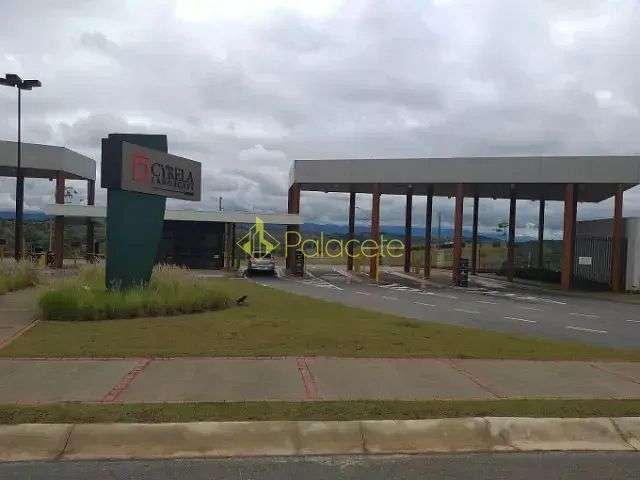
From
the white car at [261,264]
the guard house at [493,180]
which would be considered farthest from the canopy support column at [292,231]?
the white car at [261,264]

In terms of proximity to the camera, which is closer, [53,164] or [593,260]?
[593,260]

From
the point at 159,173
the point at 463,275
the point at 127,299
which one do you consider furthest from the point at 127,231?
the point at 463,275

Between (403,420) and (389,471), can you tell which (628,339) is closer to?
(403,420)

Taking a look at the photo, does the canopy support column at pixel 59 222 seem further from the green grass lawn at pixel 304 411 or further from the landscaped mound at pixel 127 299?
the green grass lawn at pixel 304 411

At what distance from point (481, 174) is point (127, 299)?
25872 millimetres

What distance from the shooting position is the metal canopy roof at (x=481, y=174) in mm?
33719

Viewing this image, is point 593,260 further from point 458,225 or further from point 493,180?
point 458,225

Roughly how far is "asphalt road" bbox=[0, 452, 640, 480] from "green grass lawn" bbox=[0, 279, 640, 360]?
4028mm

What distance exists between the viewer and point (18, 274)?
63.8 feet

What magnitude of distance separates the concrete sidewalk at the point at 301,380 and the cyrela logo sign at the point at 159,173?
286 inches

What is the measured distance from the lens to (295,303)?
17344 millimetres

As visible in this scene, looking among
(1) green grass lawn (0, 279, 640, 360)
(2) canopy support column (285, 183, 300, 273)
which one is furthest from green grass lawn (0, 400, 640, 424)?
(2) canopy support column (285, 183, 300, 273)

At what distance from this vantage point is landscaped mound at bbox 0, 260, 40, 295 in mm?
18547

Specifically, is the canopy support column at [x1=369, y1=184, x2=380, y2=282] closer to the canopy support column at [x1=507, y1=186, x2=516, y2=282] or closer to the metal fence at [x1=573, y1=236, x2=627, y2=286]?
the canopy support column at [x1=507, y1=186, x2=516, y2=282]
